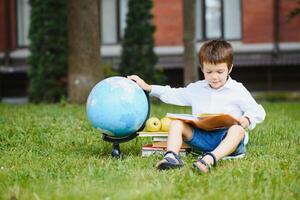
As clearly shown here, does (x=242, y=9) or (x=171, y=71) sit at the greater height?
(x=242, y=9)

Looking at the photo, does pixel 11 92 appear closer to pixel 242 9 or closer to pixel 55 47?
pixel 55 47

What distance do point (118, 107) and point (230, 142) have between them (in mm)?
991

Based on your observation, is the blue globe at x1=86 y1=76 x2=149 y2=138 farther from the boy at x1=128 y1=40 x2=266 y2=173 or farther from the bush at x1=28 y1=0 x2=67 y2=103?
the bush at x1=28 y1=0 x2=67 y2=103

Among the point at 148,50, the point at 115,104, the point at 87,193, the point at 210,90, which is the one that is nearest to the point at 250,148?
the point at 210,90

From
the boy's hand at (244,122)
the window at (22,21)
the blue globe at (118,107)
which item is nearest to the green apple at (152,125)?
the blue globe at (118,107)

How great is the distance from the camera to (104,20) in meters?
20.6

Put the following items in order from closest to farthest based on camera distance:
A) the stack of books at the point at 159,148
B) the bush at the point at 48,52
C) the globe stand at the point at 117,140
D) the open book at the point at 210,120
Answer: the open book at the point at 210,120
the globe stand at the point at 117,140
the stack of books at the point at 159,148
the bush at the point at 48,52

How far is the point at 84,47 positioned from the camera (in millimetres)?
12688

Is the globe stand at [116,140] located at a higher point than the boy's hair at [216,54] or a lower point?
lower

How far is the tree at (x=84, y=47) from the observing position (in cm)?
1261

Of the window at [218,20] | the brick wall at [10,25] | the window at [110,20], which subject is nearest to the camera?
the window at [218,20]

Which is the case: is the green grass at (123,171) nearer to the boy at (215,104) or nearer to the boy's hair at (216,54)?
the boy at (215,104)

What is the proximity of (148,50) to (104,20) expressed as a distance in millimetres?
4322

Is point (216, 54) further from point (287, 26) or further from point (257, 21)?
point (257, 21)
